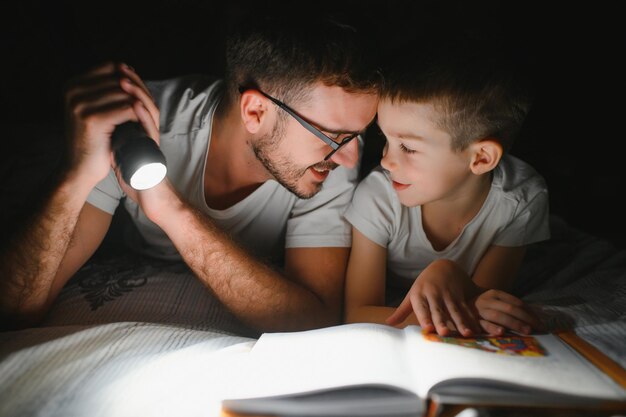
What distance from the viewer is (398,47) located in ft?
4.37

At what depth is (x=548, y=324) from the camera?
993 mm

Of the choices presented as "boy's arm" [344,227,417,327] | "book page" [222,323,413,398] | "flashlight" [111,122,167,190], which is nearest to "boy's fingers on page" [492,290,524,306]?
"book page" [222,323,413,398]

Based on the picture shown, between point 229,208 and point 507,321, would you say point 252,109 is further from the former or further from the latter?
point 507,321

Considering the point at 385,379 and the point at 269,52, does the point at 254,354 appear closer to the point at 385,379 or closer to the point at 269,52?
the point at 385,379

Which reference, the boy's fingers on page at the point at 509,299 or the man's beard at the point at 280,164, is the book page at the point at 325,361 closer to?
the boy's fingers on page at the point at 509,299

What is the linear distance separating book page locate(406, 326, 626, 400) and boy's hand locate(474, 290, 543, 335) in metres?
0.05

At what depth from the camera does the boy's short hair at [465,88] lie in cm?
106

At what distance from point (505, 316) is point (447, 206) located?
47 cm

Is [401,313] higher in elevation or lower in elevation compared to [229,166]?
lower

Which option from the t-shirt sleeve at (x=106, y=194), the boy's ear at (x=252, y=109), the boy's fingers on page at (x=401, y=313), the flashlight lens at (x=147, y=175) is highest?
the boy's ear at (x=252, y=109)

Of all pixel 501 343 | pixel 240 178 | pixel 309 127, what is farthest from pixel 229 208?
pixel 501 343

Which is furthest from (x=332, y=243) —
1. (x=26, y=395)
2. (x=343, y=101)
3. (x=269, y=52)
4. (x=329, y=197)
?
(x=26, y=395)

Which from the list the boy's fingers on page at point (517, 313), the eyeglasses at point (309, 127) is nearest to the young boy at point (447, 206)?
the boy's fingers on page at point (517, 313)

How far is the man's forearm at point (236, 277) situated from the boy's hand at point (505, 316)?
0.46m
